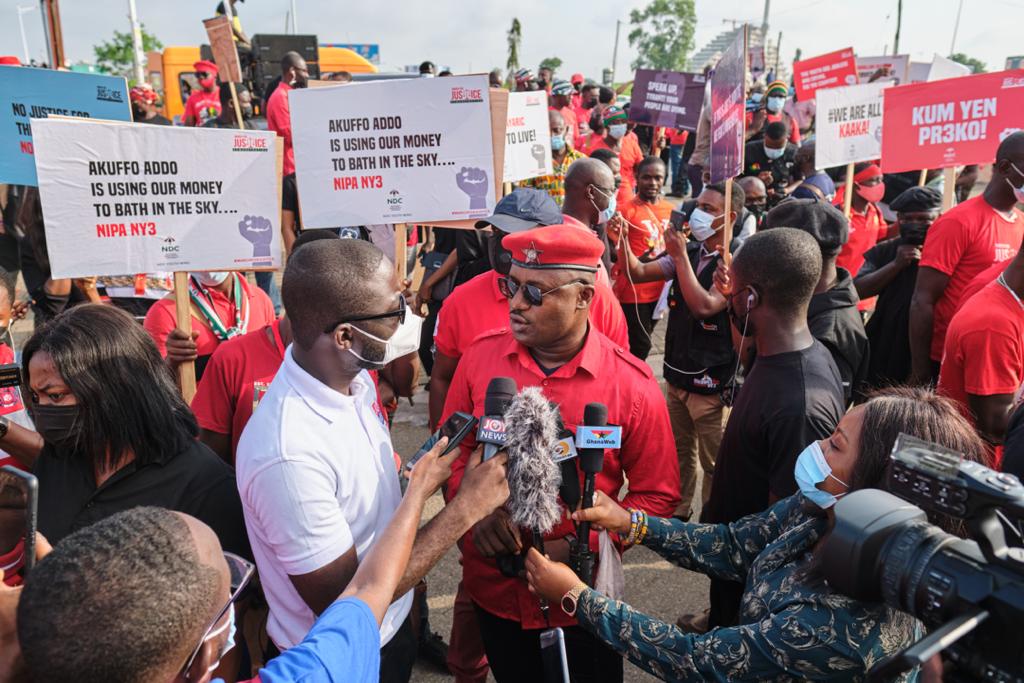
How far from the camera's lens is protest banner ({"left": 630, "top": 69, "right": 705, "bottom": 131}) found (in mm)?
11234

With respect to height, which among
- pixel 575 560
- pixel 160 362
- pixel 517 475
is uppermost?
pixel 160 362

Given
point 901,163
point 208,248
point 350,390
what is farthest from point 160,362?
point 901,163

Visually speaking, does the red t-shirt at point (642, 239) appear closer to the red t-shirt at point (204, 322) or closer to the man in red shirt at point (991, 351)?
the man in red shirt at point (991, 351)

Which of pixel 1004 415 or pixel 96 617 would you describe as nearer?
pixel 96 617

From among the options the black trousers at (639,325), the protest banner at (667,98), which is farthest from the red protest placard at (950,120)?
the protest banner at (667,98)

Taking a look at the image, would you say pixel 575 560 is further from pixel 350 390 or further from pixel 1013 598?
pixel 1013 598

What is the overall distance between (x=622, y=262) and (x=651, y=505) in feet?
10.3

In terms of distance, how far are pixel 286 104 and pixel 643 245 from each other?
5981mm

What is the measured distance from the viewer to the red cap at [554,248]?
2.62m

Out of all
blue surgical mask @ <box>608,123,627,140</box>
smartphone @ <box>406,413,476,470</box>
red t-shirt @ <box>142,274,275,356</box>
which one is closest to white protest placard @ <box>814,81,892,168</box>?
blue surgical mask @ <box>608,123,627,140</box>

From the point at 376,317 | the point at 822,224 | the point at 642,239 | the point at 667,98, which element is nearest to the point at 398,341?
the point at 376,317

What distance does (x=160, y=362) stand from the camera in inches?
92.2

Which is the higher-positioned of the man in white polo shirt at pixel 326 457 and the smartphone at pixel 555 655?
the man in white polo shirt at pixel 326 457

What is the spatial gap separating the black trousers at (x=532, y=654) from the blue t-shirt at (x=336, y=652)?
42.7 inches
